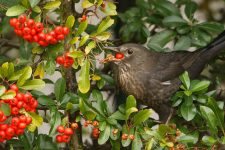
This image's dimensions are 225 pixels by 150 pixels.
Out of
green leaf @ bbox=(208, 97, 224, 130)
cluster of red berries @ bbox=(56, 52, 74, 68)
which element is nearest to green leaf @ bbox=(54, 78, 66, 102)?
cluster of red berries @ bbox=(56, 52, 74, 68)

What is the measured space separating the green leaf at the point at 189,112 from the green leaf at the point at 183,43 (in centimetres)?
69

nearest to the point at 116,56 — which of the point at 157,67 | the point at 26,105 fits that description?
the point at 157,67

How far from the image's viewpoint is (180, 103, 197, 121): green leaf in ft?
10.3

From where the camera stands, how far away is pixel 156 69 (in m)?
3.90

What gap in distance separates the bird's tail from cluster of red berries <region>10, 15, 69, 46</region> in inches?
51.6

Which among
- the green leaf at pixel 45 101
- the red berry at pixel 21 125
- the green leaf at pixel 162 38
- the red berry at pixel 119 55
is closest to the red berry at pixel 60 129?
the green leaf at pixel 45 101

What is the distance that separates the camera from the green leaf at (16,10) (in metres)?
2.80

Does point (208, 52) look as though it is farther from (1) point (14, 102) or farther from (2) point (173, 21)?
(1) point (14, 102)

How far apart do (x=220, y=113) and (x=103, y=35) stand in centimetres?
71

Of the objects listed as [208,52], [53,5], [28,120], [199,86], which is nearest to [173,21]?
[208,52]

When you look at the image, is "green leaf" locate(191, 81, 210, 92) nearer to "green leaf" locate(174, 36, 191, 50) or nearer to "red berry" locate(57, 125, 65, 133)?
"green leaf" locate(174, 36, 191, 50)

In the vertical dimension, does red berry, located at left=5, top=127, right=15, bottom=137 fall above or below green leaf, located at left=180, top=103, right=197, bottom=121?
above

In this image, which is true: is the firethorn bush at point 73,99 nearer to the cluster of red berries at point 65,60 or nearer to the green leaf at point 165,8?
the cluster of red berries at point 65,60

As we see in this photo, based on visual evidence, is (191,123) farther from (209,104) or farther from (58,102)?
(58,102)
